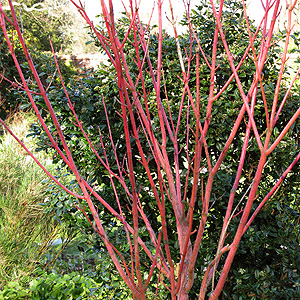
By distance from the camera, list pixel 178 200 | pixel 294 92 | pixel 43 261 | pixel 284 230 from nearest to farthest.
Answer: pixel 178 200
pixel 284 230
pixel 294 92
pixel 43 261

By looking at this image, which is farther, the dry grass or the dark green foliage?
the dry grass

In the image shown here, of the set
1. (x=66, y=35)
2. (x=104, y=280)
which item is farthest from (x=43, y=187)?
(x=66, y=35)

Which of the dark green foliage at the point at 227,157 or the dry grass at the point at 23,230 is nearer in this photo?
the dark green foliage at the point at 227,157

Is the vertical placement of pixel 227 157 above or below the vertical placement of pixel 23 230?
above

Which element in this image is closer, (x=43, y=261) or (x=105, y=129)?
(x=105, y=129)

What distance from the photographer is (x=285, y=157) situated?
1.87 m

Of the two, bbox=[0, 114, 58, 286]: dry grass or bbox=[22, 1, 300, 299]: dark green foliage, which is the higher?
bbox=[22, 1, 300, 299]: dark green foliage

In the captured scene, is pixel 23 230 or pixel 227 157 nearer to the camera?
pixel 227 157

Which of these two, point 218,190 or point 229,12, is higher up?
point 229,12

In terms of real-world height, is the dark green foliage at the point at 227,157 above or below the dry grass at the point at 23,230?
above

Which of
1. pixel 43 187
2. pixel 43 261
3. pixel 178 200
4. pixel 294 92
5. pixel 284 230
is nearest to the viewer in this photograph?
pixel 178 200

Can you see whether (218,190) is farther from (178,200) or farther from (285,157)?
(178,200)

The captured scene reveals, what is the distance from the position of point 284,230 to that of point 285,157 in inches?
17.1

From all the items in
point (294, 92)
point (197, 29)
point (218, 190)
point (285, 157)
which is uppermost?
point (197, 29)
